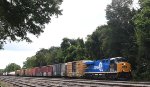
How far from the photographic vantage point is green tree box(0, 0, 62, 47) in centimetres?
2400

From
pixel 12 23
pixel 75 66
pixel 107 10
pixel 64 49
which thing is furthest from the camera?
pixel 64 49

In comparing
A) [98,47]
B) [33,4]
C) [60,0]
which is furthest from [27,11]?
[98,47]

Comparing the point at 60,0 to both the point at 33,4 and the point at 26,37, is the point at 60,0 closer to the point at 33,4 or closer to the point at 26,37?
the point at 33,4

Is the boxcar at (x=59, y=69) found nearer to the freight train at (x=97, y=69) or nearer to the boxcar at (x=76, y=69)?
the freight train at (x=97, y=69)

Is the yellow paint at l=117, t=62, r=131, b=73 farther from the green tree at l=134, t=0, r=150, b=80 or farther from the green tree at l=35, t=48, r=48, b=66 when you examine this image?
the green tree at l=35, t=48, r=48, b=66

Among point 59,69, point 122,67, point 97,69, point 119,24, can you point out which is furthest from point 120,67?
point 59,69

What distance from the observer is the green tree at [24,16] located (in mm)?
24000

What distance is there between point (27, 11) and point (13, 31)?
354 centimetres

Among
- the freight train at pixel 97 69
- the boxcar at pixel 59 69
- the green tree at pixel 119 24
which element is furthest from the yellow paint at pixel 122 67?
the boxcar at pixel 59 69

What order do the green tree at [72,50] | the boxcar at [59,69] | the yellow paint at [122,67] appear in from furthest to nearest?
1. the green tree at [72,50]
2. the boxcar at [59,69]
3. the yellow paint at [122,67]

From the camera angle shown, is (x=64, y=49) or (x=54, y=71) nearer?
(x=54, y=71)

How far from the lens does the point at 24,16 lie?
24766 millimetres

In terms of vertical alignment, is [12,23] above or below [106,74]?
above

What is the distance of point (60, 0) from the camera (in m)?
25.7
